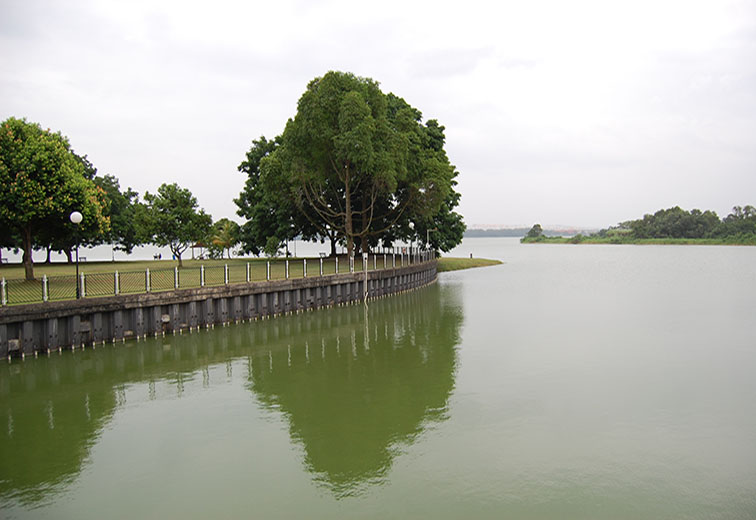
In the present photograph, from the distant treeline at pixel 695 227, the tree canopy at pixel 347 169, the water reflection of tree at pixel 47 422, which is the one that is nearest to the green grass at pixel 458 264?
the tree canopy at pixel 347 169

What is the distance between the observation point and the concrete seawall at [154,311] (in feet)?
57.4

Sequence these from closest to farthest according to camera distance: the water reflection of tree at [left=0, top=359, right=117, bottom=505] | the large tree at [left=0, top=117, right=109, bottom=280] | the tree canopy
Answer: the water reflection of tree at [left=0, top=359, right=117, bottom=505] → the large tree at [left=0, top=117, right=109, bottom=280] → the tree canopy

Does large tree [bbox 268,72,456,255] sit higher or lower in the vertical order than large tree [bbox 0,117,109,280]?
higher

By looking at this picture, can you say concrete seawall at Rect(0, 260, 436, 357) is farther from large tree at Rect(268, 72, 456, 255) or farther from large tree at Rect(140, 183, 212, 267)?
large tree at Rect(140, 183, 212, 267)

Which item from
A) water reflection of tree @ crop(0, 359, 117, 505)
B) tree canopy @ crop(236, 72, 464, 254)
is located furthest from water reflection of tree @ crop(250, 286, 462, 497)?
tree canopy @ crop(236, 72, 464, 254)

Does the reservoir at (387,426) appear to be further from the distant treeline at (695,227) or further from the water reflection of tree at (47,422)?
the distant treeline at (695,227)

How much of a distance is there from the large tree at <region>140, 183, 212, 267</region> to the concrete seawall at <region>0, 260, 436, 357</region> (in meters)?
13.9

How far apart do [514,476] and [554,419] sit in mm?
3247

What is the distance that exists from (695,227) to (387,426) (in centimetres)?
15191

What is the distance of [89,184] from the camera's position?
2506 centimetres

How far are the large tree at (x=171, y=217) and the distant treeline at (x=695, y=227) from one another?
13184 centimetres

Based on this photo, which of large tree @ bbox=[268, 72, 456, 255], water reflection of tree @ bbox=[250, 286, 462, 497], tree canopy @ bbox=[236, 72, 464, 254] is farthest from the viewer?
tree canopy @ bbox=[236, 72, 464, 254]

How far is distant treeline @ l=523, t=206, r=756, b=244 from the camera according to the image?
5246 inches

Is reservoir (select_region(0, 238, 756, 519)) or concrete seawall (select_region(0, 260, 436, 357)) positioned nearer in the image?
reservoir (select_region(0, 238, 756, 519))
